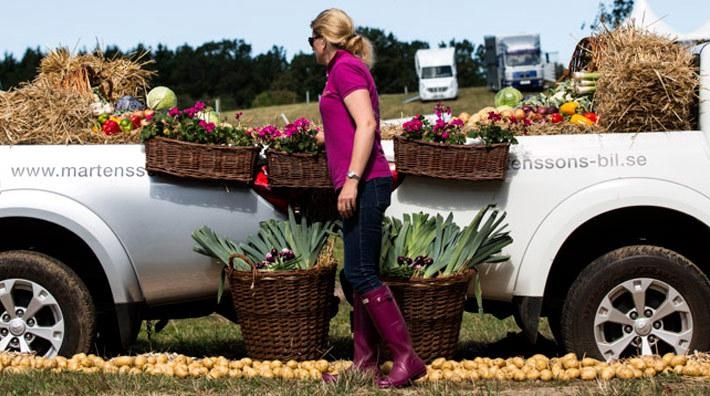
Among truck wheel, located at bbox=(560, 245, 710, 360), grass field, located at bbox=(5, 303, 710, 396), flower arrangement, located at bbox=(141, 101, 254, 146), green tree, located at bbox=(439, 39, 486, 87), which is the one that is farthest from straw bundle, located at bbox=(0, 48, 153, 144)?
green tree, located at bbox=(439, 39, 486, 87)

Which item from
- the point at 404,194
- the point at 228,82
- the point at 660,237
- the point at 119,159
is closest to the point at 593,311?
the point at 660,237

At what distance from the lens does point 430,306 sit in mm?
6074

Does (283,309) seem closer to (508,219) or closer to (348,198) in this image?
(348,198)

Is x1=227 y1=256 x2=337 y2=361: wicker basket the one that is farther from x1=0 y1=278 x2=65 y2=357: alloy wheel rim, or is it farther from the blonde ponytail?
the blonde ponytail

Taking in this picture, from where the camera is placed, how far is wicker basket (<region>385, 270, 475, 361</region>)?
6055 millimetres

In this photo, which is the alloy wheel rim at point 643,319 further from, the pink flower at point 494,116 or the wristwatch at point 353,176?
the wristwatch at point 353,176

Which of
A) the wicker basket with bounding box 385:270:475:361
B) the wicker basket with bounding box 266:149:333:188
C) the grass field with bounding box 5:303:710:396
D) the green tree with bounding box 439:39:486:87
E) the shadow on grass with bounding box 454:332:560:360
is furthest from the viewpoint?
the green tree with bounding box 439:39:486:87

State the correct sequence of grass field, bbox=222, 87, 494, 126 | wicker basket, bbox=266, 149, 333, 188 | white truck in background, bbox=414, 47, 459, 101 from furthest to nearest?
white truck in background, bbox=414, 47, 459, 101
grass field, bbox=222, 87, 494, 126
wicker basket, bbox=266, 149, 333, 188

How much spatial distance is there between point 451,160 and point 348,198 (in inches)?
35.4

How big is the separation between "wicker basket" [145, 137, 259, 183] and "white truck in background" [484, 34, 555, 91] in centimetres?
4299

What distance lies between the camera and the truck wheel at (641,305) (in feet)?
20.1

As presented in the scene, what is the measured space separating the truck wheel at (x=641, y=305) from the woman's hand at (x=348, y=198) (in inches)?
58.2

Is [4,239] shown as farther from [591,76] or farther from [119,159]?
[591,76]

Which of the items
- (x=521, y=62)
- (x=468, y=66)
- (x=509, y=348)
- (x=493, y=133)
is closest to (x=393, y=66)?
(x=468, y=66)
